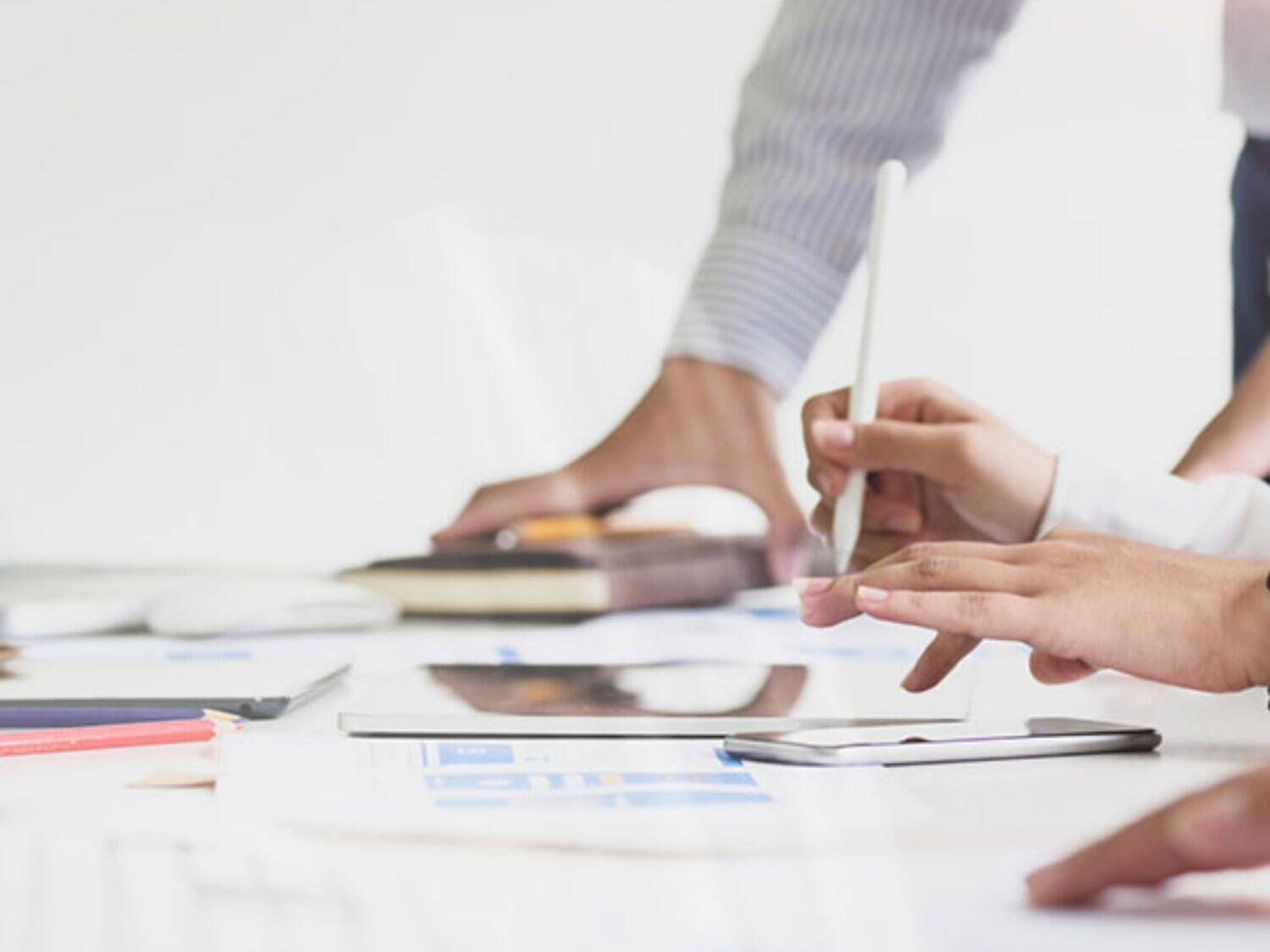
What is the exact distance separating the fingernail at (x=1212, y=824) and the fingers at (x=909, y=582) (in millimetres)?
238

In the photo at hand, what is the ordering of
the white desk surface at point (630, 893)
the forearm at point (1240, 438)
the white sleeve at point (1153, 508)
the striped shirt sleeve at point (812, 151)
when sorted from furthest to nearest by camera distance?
the striped shirt sleeve at point (812, 151)
the forearm at point (1240, 438)
the white sleeve at point (1153, 508)
the white desk surface at point (630, 893)

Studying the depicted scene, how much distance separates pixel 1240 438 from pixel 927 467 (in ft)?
1.21

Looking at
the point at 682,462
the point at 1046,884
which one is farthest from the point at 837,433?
the point at 1046,884

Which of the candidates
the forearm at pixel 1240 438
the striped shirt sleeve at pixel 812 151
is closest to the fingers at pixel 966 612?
the forearm at pixel 1240 438

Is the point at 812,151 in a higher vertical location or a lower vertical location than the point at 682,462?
higher

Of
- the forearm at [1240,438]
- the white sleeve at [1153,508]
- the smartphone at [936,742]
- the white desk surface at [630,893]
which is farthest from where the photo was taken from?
the forearm at [1240,438]

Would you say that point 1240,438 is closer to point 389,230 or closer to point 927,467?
point 927,467

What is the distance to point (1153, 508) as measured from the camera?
907mm

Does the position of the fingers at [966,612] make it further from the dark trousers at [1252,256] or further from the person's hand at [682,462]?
the dark trousers at [1252,256]

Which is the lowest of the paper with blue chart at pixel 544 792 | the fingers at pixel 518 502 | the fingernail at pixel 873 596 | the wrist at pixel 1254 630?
the paper with blue chart at pixel 544 792

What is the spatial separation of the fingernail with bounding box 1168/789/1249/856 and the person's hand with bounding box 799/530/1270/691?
0.73ft

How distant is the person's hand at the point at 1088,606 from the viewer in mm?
532

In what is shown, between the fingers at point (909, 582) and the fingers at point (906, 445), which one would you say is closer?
the fingers at point (909, 582)

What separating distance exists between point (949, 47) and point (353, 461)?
0.64 meters
